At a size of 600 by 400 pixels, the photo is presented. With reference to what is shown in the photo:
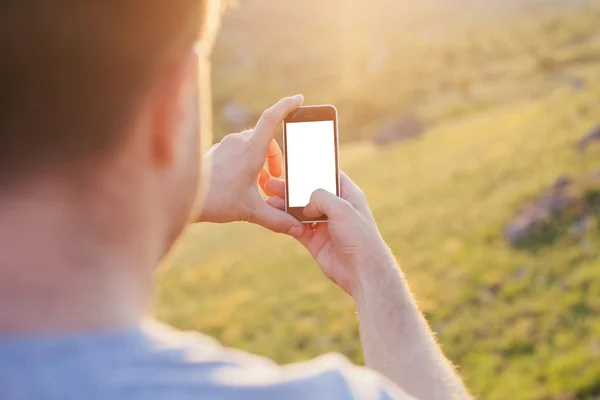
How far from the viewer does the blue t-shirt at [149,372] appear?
0.88m

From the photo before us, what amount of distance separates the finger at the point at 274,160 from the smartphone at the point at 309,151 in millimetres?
97

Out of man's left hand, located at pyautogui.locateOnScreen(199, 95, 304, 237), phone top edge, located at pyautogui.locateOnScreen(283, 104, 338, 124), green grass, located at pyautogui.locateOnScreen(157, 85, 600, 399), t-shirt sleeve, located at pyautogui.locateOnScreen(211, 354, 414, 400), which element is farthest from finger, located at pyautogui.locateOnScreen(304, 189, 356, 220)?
green grass, located at pyautogui.locateOnScreen(157, 85, 600, 399)

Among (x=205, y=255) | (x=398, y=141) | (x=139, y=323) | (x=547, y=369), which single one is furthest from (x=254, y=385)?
(x=398, y=141)

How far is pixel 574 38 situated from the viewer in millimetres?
26719

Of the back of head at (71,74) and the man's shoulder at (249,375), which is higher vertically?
the back of head at (71,74)

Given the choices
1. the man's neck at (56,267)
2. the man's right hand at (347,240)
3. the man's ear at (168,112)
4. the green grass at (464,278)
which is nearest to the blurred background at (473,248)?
the green grass at (464,278)

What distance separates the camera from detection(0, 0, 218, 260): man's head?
900 millimetres

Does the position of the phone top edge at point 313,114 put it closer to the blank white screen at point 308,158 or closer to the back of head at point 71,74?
the blank white screen at point 308,158

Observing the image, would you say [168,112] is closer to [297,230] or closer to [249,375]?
[249,375]

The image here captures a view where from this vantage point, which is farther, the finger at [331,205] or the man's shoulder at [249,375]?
the finger at [331,205]

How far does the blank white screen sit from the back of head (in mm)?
1789

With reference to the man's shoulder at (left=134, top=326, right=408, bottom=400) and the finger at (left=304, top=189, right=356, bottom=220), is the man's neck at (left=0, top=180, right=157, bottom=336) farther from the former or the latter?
the finger at (left=304, top=189, right=356, bottom=220)

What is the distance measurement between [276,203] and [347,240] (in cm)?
65

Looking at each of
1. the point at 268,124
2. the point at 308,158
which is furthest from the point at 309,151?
the point at 268,124
